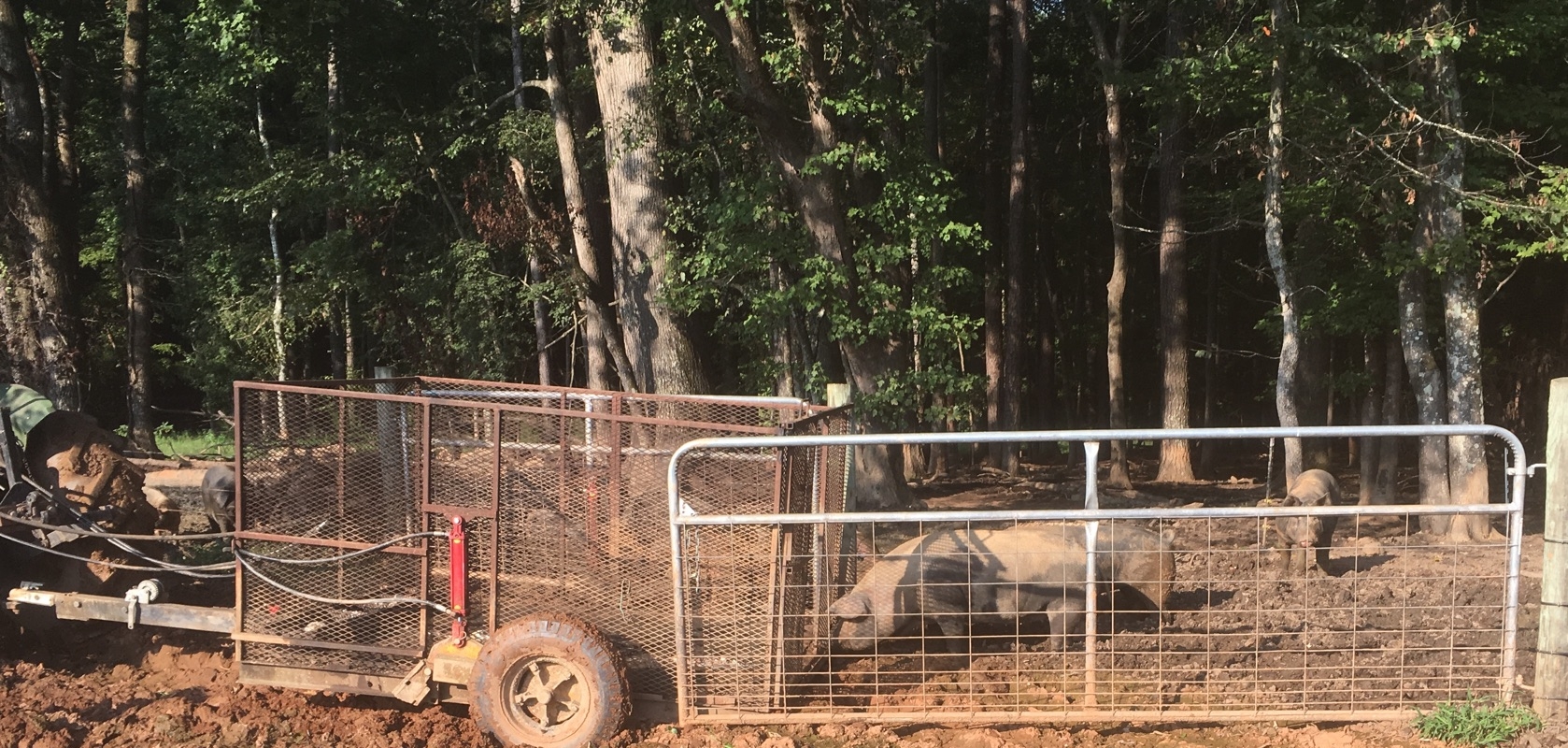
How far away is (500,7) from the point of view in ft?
49.2

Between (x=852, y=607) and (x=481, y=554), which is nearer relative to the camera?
(x=481, y=554)

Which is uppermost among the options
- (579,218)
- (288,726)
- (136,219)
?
(136,219)

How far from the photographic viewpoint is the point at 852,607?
24.4 ft

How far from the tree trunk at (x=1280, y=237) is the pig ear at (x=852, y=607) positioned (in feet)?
24.2

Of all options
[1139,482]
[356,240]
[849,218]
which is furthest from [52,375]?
[1139,482]

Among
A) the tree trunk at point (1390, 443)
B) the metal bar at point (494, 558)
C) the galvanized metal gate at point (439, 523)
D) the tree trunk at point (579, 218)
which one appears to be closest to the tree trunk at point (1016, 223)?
the tree trunk at point (1390, 443)

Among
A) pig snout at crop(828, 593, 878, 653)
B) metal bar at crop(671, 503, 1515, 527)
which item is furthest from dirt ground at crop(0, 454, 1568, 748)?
pig snout at crop(828, 593, 878, 653)

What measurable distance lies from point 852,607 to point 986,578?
1.10m

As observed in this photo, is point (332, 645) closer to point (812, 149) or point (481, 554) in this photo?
point (481, 554)

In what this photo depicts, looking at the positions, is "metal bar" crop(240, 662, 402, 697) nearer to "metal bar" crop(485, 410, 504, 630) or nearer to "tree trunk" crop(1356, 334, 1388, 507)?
"metal bar" crop(485, 410, 504, 630)

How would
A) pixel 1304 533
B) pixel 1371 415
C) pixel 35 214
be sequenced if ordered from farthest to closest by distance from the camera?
pixel 1371 415 < pixel 35 214 < pixel 1304 533

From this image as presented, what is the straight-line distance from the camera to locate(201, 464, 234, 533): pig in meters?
9.48

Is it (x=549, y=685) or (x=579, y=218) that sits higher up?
(x=579, y=218)

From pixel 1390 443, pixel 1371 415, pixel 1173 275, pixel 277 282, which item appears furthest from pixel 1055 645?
pixel 277 282
